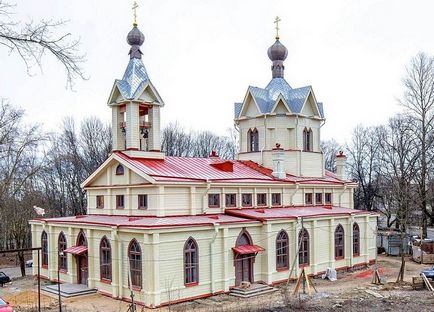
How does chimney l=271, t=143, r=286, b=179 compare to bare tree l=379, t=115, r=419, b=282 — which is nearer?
chimney l=271, t=143, r=286, b=179

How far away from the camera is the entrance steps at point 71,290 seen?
2331 centimetres

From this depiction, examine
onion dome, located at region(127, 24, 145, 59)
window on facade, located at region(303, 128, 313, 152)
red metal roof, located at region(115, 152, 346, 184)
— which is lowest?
red metal roof, located at region(115, 152, 346, 184)

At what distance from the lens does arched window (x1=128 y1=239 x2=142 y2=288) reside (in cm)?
2166

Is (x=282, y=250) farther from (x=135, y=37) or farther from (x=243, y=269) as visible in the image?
(x=135, y=37)

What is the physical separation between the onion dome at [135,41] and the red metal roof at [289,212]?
10420mm

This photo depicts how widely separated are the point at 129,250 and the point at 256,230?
23.3 ft

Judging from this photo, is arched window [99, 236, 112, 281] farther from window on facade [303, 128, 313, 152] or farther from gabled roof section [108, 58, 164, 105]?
window on facade [303, 128, 313, 152]

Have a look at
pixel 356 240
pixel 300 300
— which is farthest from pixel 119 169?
pixel 356 240

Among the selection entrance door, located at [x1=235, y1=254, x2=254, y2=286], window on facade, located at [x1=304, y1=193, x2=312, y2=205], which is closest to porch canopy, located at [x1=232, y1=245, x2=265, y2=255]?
entrance door, located at [x1=235, y1=254, x2=254, y2=286]

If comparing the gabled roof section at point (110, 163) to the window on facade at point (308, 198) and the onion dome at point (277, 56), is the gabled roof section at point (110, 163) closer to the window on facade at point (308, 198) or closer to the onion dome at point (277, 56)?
the window on facade at point (308, 198)

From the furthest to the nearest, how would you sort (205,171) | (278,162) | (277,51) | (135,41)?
(277,51) < (278,162) < (135,41) < (205,171)

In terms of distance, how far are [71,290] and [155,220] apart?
234 inches

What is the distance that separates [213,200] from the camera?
25844mm

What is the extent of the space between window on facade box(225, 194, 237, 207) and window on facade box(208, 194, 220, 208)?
2.19 ft
